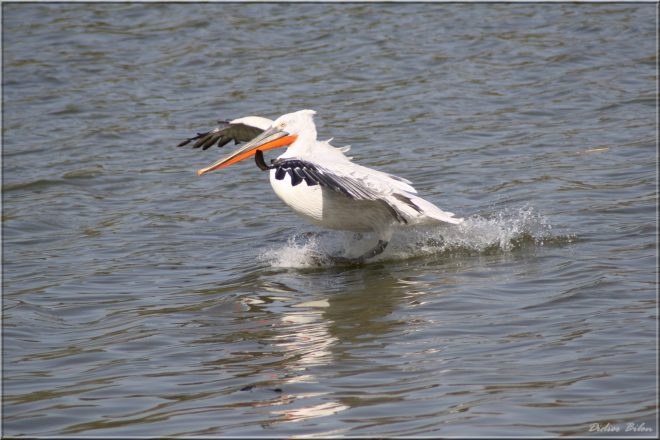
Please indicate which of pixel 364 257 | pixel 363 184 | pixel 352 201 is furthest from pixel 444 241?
pixel 363 184

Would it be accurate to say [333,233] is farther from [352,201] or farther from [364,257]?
[352,201]

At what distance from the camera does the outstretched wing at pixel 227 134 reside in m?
7.82

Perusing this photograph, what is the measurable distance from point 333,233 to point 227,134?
1192 mm

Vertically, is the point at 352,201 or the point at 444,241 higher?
the point at 352,201

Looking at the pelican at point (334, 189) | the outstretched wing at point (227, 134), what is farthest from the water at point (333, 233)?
the outstretched wing at point (227, 134)

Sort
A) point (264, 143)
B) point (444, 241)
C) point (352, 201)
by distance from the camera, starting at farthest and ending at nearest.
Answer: point (264, 143) < point (444, 241) < point (352, 201)

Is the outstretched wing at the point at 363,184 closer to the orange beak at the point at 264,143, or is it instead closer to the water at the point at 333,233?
the water at the point at 333,233

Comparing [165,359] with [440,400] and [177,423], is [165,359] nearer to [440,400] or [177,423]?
[177,423]

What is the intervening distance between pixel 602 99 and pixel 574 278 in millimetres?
5505

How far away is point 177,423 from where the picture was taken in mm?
4109

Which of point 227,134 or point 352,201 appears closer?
point 352,201

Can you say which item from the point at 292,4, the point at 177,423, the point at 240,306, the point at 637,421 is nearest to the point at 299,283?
the point at 240,306

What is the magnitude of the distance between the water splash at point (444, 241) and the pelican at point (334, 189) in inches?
5.4

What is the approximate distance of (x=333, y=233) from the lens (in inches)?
302
